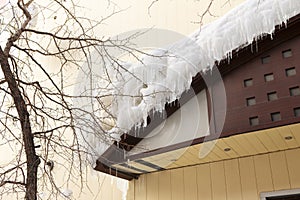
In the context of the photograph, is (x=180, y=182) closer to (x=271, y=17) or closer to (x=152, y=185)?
(x=152, y=185)

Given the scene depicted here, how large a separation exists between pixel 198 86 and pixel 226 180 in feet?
3.54

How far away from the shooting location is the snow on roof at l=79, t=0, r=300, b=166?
3075 mm

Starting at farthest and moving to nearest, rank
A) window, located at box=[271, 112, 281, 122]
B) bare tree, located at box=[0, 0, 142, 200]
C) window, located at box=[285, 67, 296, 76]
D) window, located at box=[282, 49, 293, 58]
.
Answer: window, located at box=[282, 49, 293, 58] < window, located at box=[285, 67, 296, 76] < window, located at box=[271, 112, 281, 122] < bare tree, located at box=[0, 0, 142, 200]

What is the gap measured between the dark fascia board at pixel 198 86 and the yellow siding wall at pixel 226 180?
0.77 metres

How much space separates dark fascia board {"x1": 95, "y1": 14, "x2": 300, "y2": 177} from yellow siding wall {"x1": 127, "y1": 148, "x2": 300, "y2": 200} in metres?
0.77

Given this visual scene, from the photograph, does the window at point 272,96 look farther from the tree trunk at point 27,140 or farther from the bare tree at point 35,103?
the tree trunk at point 27,140

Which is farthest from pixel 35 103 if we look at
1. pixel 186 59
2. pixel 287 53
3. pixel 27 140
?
pixel 287 53

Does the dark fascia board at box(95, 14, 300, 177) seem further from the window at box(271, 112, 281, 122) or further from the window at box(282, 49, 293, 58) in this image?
the window at box(271, 112, 281, 122)

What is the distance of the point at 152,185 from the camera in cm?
418

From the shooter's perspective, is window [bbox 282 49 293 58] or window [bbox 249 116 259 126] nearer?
window [bbox 249 116 259 126]

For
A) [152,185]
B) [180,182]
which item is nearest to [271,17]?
[180,182]

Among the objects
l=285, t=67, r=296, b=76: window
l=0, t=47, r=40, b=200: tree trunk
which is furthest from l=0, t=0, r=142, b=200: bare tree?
l=285, t=67, r=296, b=76: window

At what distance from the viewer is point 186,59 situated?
3.36 metres

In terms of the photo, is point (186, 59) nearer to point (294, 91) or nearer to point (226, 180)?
point (294, 91)
